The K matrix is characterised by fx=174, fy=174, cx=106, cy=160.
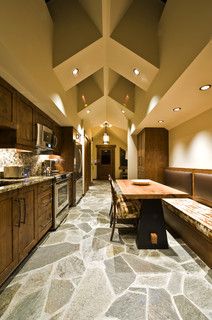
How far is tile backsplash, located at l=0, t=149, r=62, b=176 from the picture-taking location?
8.79 ft

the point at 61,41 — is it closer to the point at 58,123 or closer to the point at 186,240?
the point at 58,123

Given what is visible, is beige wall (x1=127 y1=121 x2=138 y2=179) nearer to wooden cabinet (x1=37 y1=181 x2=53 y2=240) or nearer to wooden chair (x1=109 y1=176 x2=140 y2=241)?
wooden chair (x1=109 y1=176 x2=140 y2=241)

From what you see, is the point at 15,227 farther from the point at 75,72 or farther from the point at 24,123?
the point at 75,72

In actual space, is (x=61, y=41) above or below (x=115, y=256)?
above

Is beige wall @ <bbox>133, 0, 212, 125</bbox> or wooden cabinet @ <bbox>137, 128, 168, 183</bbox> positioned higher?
beige wall @ <bbox>133, 0, 212, 125</bbox>

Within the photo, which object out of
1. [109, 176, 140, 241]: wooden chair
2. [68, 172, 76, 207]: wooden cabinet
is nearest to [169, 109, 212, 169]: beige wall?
[109, 176, 140, 241]: wooden chair

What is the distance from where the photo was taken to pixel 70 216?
3881 mm

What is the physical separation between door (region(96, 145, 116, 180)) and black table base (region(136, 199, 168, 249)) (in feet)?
29.6

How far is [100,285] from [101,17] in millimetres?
3414

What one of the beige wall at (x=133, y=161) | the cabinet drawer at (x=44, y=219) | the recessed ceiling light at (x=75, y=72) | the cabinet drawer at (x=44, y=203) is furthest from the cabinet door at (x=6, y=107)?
the beige wall at (x=133, y=161)

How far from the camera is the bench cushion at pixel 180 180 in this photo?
11.5ft

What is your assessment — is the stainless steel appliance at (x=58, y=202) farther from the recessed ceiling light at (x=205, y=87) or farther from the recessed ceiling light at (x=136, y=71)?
the recessed ceiling light at (x=205, y=87)

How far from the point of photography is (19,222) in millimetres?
1894

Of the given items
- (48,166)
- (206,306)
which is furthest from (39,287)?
(48,166)
